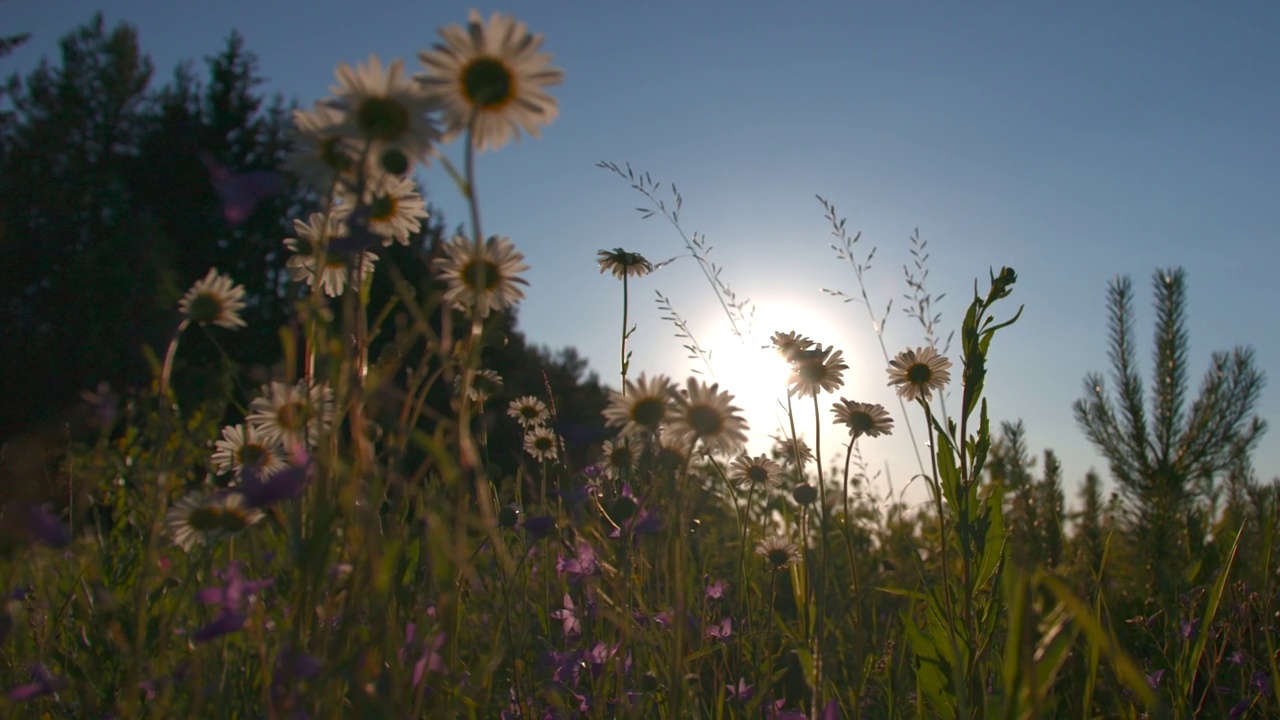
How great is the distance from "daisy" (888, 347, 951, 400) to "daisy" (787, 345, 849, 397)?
191 mm

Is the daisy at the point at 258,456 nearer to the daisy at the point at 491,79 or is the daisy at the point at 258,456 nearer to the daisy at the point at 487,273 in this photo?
the daisy at the point at 487,273

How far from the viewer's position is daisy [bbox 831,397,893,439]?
219 cm

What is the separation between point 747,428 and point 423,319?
68 centimetres

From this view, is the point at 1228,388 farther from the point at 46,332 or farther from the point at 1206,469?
the point at 46,332

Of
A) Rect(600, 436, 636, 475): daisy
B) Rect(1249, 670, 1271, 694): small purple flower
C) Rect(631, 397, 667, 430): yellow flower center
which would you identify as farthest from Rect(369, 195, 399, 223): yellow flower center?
Rect(1249, 670, 1271, 694): small purple flower

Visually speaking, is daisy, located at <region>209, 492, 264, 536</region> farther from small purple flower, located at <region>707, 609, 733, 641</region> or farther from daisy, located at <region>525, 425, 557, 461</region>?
daisy, located at <region>525, 425, 557, 461</region>

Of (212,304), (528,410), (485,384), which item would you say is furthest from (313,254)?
(528,410)

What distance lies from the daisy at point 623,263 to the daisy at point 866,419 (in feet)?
2.26

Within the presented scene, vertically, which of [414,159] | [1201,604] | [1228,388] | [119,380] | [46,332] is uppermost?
[46,332]

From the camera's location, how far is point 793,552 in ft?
7.16

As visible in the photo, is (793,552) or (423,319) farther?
(793,552)

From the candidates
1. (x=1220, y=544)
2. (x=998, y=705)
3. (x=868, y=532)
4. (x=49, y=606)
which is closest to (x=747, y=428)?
(x=998, y=705)

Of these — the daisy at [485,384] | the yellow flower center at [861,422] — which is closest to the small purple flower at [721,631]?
the yellow flower center at [861,422]

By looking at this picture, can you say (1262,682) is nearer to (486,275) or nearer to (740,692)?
(740,692)
